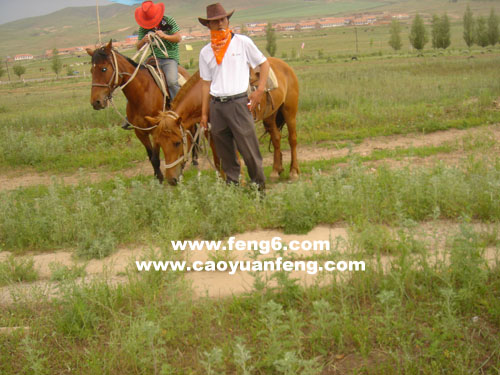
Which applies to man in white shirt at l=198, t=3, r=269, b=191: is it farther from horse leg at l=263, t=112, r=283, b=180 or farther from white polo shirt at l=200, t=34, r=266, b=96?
horse leg at l=263, t=112, r=283, b=180

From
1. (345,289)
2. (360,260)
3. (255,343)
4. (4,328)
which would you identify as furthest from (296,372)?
(4,328)

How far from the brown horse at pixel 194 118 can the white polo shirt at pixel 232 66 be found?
2.26ft

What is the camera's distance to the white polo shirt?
5.99 meters

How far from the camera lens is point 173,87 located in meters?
8.57

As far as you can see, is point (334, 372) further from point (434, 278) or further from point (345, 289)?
point (434, 278)

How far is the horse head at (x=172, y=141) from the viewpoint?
6.30m

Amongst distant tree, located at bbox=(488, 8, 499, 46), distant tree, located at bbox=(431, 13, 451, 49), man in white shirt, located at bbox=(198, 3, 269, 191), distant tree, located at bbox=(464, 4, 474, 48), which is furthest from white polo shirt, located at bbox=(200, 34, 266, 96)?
distant tree, located at bbox=(464, 4, 474, 48)

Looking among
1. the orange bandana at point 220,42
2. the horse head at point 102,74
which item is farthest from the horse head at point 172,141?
the horse head at point 102,74

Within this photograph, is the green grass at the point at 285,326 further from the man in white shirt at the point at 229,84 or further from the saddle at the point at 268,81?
the saddle at the point at 268,81

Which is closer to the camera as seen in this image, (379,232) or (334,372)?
(334,372)

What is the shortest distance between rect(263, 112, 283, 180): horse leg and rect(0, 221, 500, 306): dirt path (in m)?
2.91

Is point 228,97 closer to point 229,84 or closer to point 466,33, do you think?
point 229,84

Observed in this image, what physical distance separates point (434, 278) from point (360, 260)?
63 centimetres

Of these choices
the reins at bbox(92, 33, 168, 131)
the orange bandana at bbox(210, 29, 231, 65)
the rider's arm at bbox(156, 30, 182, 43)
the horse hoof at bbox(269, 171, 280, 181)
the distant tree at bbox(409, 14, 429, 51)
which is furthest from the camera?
the distant tree at bbox(409, 14, 429, 51)
